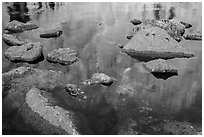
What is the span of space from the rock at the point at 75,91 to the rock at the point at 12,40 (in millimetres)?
4160

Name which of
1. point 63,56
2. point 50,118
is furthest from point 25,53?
point 50,118

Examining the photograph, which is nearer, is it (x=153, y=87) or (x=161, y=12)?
(x=153, y=87)

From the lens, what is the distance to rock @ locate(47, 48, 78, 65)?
995cm

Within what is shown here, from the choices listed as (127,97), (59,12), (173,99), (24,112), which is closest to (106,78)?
(127,97)

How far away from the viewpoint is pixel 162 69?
921cm

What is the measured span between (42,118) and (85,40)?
18.8 ft

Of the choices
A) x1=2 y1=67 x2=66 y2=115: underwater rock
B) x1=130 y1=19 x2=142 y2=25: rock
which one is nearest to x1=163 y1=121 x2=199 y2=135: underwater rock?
x1=2 y1=67 x2=66 y2=115: underwater rock

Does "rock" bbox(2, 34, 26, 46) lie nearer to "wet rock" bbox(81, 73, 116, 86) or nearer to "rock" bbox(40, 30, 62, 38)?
"rock" bbox(40, 30, 62, 38)

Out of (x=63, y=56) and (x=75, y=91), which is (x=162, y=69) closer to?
(x=75, y=91)

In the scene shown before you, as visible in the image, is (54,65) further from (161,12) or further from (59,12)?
(161,12)

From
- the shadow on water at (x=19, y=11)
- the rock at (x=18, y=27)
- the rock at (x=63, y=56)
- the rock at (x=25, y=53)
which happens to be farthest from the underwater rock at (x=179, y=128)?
the shadow on water at (x=19, y=11)

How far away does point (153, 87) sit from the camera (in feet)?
28.0

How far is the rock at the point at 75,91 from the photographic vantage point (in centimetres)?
789

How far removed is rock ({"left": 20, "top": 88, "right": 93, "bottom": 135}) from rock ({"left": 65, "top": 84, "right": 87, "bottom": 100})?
2.17ft
